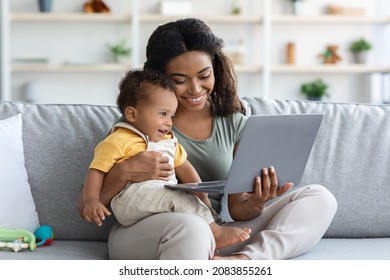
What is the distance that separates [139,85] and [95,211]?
381 millimetres

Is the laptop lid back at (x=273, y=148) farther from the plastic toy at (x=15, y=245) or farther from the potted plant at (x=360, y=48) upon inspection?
the potted plant at (x=360, y=48)

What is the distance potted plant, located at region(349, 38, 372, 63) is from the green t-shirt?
401 centimetres

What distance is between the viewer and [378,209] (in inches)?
88.8

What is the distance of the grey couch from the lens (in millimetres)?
2164

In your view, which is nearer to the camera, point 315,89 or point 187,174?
point 187,174

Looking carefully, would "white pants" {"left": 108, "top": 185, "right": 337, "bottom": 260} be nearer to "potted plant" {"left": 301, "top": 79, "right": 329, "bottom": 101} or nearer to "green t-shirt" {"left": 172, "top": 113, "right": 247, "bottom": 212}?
"green t-shirt" {"left": 172, "top": 113, "right": 247, "bottom": 212}

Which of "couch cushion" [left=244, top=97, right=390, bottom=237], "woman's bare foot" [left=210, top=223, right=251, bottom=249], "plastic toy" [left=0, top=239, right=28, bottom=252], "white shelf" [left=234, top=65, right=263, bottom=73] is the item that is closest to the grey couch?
"couch cushion" [left=244, top=97, right=390, bottom=237]

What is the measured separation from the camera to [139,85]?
196 cm

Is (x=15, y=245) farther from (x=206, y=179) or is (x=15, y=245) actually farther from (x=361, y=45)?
(x=361, y=45)

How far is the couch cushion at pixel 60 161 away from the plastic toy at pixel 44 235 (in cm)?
8

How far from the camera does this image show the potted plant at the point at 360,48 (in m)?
5.92

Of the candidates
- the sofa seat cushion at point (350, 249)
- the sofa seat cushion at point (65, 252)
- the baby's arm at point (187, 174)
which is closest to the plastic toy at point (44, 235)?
the sofa seat cushion at point (65, 252)

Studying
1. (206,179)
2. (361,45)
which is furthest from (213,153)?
(361,45)
